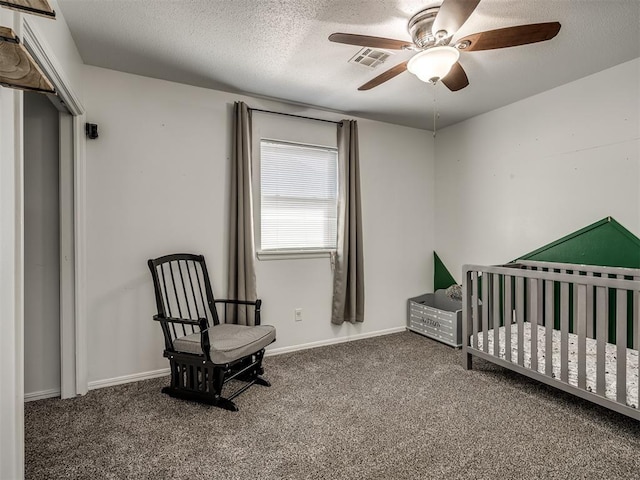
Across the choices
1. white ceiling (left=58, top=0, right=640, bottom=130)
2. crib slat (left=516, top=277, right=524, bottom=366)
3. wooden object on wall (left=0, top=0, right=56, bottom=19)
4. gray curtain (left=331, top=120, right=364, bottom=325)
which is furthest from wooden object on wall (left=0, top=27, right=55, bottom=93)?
crib slat (left=516, top=277, right=524, bottom=366)

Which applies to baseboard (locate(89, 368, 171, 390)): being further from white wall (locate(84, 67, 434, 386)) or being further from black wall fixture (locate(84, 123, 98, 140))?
black wall fixture (locate(84, 123, 98, 140))

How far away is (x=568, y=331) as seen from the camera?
2.29m

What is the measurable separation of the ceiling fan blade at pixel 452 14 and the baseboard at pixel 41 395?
10.4ft

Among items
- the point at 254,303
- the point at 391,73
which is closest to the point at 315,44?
the point at 391,73

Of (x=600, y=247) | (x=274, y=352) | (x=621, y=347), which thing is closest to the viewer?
(x=621, y=347)

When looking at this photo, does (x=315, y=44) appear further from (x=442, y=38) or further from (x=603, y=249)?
(x=603, y=249)

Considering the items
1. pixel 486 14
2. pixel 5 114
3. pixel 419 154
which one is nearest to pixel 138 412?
pixel 5 114

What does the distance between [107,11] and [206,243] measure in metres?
1.62

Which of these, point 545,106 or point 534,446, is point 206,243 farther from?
point 545,106

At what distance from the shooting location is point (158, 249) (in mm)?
2650

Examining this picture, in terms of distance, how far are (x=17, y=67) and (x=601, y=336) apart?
2732mm

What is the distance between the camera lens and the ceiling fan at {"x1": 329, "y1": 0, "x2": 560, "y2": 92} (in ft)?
5.14

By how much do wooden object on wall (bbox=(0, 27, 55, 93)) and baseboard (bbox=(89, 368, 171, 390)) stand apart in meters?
2.17

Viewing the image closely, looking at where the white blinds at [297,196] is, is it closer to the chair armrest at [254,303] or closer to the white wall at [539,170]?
the chair armrest at [254,303]
